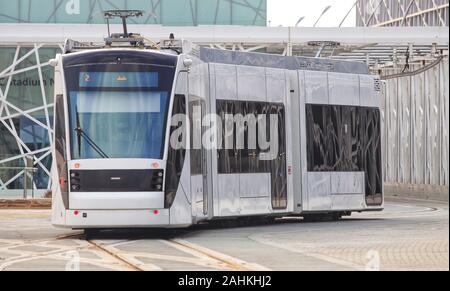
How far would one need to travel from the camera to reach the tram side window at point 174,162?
2014 cm

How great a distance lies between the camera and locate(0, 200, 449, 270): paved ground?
15.1 metres

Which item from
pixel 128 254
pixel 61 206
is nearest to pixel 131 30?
pixel 61 206

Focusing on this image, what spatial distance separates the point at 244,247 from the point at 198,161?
3.60 m

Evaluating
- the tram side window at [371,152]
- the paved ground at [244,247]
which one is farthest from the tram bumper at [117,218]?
the tram side window at [371,152]

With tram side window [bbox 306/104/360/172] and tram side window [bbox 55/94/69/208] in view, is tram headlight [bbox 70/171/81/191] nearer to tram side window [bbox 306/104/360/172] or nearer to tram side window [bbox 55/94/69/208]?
tram side window [bbox 55/94/69/208]

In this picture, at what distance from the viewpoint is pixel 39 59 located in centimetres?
5094

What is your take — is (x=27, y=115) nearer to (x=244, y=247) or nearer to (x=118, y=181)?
(x=118, y=181)

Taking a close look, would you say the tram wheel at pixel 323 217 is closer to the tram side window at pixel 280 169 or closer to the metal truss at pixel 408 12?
the tram side window at pixel 280 169

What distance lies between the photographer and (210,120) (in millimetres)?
22328

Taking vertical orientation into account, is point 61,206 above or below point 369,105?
below

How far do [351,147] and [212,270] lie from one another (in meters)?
12.1

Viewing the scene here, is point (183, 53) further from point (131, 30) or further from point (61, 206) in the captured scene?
point (131, 30)

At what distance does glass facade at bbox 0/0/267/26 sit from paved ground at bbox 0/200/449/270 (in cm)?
2895

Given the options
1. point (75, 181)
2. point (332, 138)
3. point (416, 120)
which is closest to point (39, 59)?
point (416, 120)
